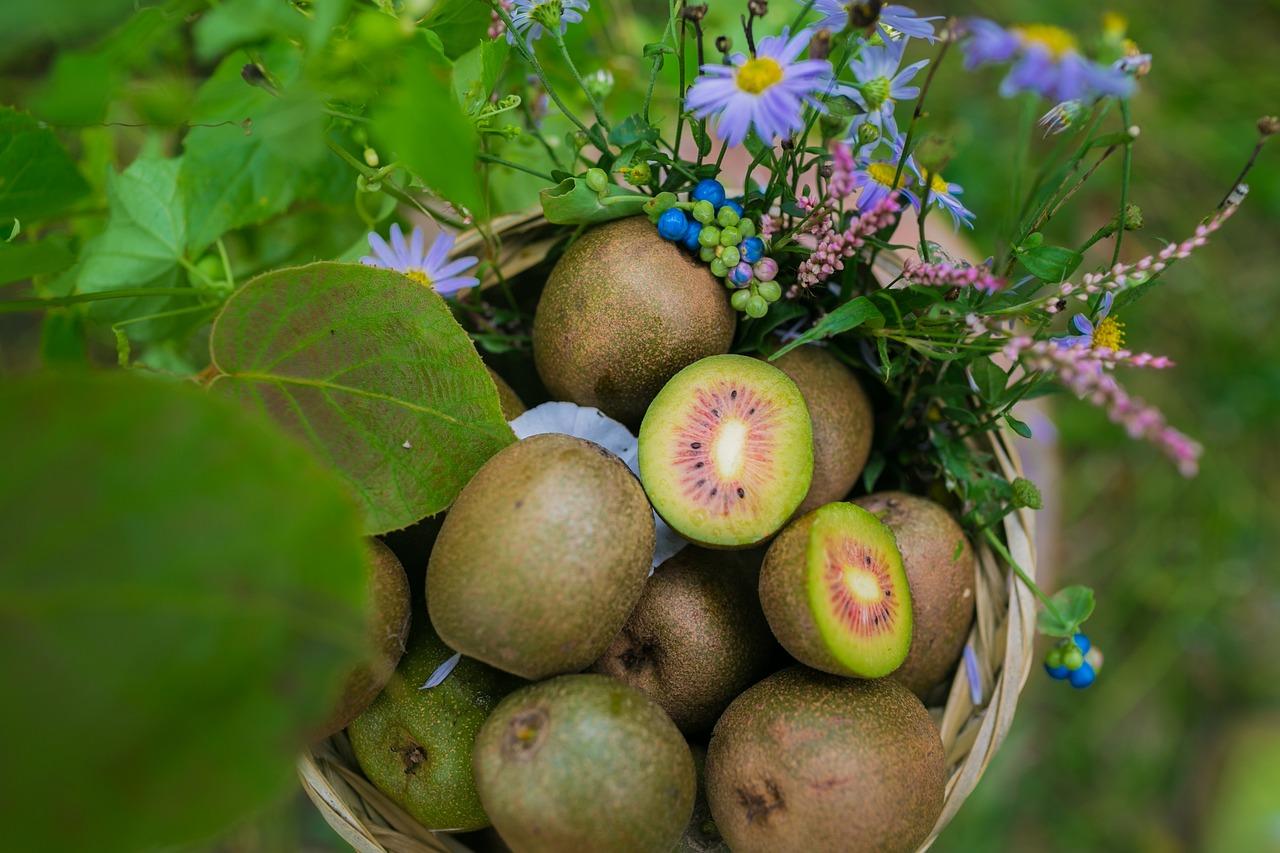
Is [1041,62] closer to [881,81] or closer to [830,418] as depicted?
[881,81]

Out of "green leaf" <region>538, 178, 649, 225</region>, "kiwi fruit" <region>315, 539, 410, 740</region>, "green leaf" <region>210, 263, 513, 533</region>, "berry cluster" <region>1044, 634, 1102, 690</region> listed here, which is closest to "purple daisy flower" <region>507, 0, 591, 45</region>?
"green leaf" <region>538, 178, 649, 225</region>

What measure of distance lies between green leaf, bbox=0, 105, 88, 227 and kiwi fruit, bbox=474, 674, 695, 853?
24.2 inches

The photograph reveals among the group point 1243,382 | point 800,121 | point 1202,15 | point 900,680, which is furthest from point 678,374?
point 1202,15

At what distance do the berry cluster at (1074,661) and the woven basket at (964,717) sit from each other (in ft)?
0.08

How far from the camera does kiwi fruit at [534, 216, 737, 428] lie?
31.7 inches

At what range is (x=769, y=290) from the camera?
80 cm

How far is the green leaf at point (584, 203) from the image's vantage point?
31.0 inches

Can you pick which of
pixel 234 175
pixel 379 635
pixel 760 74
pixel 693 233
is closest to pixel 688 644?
pixel 379 635

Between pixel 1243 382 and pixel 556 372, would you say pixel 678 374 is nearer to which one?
pixel 556 372

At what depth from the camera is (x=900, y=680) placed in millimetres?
854

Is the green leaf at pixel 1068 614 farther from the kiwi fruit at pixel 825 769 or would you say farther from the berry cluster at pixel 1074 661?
the kiwi fruit at pixel 825 769

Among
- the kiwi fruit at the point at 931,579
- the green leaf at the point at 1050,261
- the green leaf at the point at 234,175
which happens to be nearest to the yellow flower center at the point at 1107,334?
the green leaf at the point at 1050,261

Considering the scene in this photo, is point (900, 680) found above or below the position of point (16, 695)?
below

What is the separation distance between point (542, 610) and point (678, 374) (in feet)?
0.79
